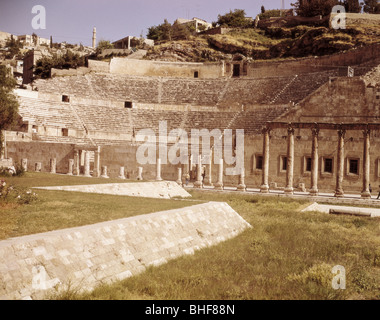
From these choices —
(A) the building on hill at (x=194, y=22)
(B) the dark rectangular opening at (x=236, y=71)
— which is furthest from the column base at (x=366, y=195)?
(A) the building on hill at (x=194, y=22)

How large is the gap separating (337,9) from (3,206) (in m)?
65.6

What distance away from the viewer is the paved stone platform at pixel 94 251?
6246mm

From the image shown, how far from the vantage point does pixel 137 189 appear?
75.0 ft

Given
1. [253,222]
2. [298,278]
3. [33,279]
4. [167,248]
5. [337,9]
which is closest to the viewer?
[33,279]

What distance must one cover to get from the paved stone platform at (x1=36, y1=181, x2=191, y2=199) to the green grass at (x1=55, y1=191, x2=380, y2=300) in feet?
26.8

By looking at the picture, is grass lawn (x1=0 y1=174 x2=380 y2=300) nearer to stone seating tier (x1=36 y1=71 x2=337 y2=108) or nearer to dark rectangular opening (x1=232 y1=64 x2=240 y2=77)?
stone seating tier (x1=36 y1=71 x2=337 y2=108)

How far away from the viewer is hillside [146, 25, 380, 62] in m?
53.2

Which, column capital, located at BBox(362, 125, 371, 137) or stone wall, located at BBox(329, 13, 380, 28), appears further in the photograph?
stone wall, located at BBox(329, 13, 380, 28)

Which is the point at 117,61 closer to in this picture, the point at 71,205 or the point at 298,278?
the point at 71,205

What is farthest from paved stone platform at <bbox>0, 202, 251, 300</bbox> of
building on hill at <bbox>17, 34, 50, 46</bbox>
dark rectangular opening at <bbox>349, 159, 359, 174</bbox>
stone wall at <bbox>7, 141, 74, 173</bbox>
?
building on hill at <bbox>17, 34, 50, 46</bbox>

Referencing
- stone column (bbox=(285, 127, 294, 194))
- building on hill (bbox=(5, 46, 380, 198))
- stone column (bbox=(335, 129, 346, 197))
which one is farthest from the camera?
building on hill (bbox=(5, 46, 380, 198))

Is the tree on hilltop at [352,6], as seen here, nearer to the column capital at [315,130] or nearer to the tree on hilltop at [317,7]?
the tree on hilltop at [317,7]
